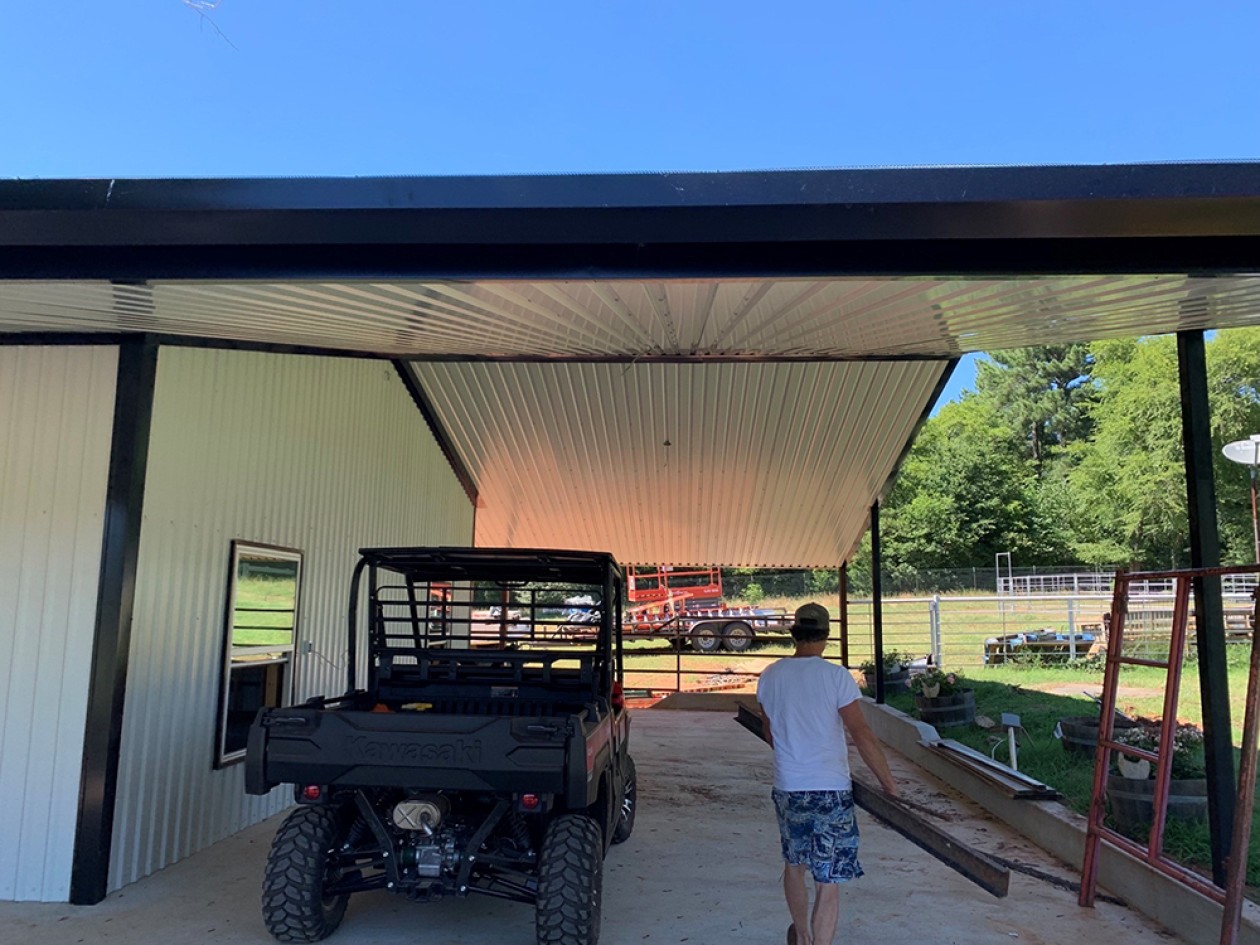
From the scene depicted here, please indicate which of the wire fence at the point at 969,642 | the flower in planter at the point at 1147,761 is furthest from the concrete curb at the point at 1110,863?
the wire fence at the point at 969,642

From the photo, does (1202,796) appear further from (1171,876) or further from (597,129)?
(597,129)

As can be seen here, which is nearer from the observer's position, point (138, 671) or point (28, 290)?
point (28, 290)

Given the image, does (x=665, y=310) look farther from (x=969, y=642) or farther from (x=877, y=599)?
(x=969, y=642)

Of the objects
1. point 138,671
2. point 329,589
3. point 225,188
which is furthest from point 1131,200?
point 329,589

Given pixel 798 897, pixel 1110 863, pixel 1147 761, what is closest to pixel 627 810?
pixel 798 897

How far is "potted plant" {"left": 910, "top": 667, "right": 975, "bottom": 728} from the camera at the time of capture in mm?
9617

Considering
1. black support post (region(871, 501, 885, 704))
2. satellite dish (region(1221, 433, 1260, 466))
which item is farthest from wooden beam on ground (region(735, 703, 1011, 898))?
black support post (region(871, 501, 885, 704))

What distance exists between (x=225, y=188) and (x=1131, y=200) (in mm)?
2844

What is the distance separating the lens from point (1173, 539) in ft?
98.4

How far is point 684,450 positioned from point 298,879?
6.36 m

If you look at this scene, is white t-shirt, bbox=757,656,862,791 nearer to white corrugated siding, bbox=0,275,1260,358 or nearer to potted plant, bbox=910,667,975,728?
white corrugated siding, bbox=0,275,1260,358

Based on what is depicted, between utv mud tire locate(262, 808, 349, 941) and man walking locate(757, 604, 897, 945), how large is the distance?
2111mm

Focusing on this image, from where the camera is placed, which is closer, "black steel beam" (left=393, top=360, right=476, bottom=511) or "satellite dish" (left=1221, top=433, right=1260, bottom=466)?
"satellite dish" (left=1221, top=433, right=1260, bottom=466)

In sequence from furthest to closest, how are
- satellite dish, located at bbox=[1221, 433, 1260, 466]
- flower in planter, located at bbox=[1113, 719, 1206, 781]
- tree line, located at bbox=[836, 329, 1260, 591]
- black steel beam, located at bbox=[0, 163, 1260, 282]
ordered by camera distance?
tree line, located at bbox=[836, 329, 1260, 591]
satellite dish, located at bbox=[1221, 433, 1260, 466]
flower in planter, located at bbox=[1113, 719, 1206, 781]
black steel beam, located at bbox=[0, 163, 1260, 282]
